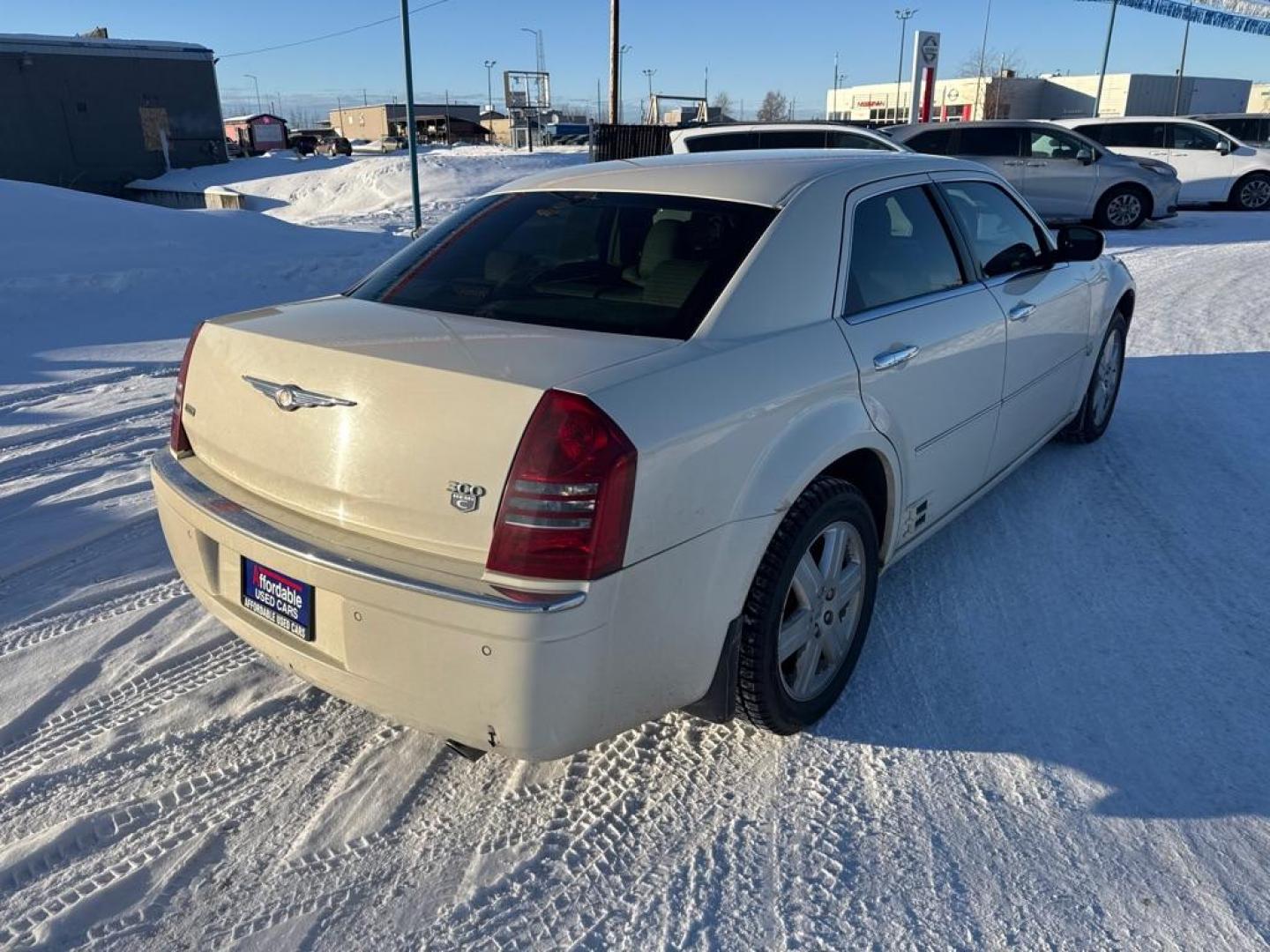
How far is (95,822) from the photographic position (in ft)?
8.00

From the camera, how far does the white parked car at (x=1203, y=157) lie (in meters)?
17.2

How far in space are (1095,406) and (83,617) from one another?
499 centimetres

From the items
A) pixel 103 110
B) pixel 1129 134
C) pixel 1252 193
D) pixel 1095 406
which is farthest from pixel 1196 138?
pixel 103 110

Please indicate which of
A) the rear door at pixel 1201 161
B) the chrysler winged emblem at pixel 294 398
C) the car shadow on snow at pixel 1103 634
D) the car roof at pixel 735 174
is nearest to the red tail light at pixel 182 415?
the chrysler winged emblem at pixel 294 398

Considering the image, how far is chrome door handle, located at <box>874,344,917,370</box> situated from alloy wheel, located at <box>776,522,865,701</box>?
Answer: 0.52 m

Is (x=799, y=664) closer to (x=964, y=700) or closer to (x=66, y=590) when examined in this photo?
(x=964, y=700)

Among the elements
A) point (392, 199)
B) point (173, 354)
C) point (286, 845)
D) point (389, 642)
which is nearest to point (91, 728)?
point (286, 845)

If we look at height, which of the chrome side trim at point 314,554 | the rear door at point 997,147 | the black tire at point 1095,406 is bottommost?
the black tire at point 1095,406

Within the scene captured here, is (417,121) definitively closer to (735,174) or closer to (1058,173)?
(1058,173)

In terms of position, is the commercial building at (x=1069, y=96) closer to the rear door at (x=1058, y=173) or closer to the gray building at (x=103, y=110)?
the gray building at (x=103, y=110)

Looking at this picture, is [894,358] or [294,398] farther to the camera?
[894,358]

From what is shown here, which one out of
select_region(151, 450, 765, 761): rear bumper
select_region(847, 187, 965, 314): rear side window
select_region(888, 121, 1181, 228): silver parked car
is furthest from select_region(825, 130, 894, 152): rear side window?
select_region(151, 450, 765, 761): rear bumper

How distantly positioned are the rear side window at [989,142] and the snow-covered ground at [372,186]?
8317mm

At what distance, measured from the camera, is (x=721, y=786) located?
2.61 meters
